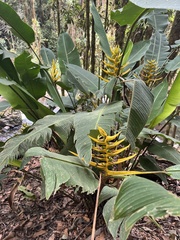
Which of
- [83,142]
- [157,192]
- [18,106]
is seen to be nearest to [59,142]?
[18,106]

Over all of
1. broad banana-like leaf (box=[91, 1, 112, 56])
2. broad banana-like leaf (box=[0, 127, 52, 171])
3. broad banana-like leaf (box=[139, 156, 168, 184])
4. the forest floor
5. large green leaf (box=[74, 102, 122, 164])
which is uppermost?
broad banana-like leaf (box=[91, 1, 112, 56])

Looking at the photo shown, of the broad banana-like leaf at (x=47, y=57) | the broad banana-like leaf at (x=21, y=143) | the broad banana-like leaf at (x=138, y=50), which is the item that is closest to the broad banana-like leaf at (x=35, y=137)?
the broad banana-like leaf at (x=21, y=143)

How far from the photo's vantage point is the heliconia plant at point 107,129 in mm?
472

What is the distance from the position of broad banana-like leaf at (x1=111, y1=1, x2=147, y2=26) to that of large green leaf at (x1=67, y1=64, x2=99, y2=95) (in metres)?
0.32

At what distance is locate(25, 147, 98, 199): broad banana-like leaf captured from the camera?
52cm

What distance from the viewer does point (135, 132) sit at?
0.69m

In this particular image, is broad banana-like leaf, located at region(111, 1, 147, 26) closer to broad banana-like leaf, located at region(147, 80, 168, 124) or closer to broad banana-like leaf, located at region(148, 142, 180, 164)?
broad banana-like leaf, located at region(147, 80, 168, 124)

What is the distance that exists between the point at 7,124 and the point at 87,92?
7.18 feet

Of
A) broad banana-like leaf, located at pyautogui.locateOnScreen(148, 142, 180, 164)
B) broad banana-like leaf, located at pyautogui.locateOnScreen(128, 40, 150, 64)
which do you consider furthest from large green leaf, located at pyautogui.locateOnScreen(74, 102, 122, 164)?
broad banana-like leaf, located at pyautogui.locateOnScreen(128, 40, 150, 64)

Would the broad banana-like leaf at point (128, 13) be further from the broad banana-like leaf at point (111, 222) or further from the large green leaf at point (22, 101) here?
the broad banana-like leaf at point (111, 222)

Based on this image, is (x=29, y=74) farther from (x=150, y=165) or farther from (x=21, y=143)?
(x=150, y=165)

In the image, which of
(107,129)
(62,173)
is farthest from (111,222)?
(107,129)

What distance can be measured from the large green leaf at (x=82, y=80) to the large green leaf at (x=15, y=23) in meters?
0.25

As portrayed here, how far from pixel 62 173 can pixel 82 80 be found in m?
0.73
